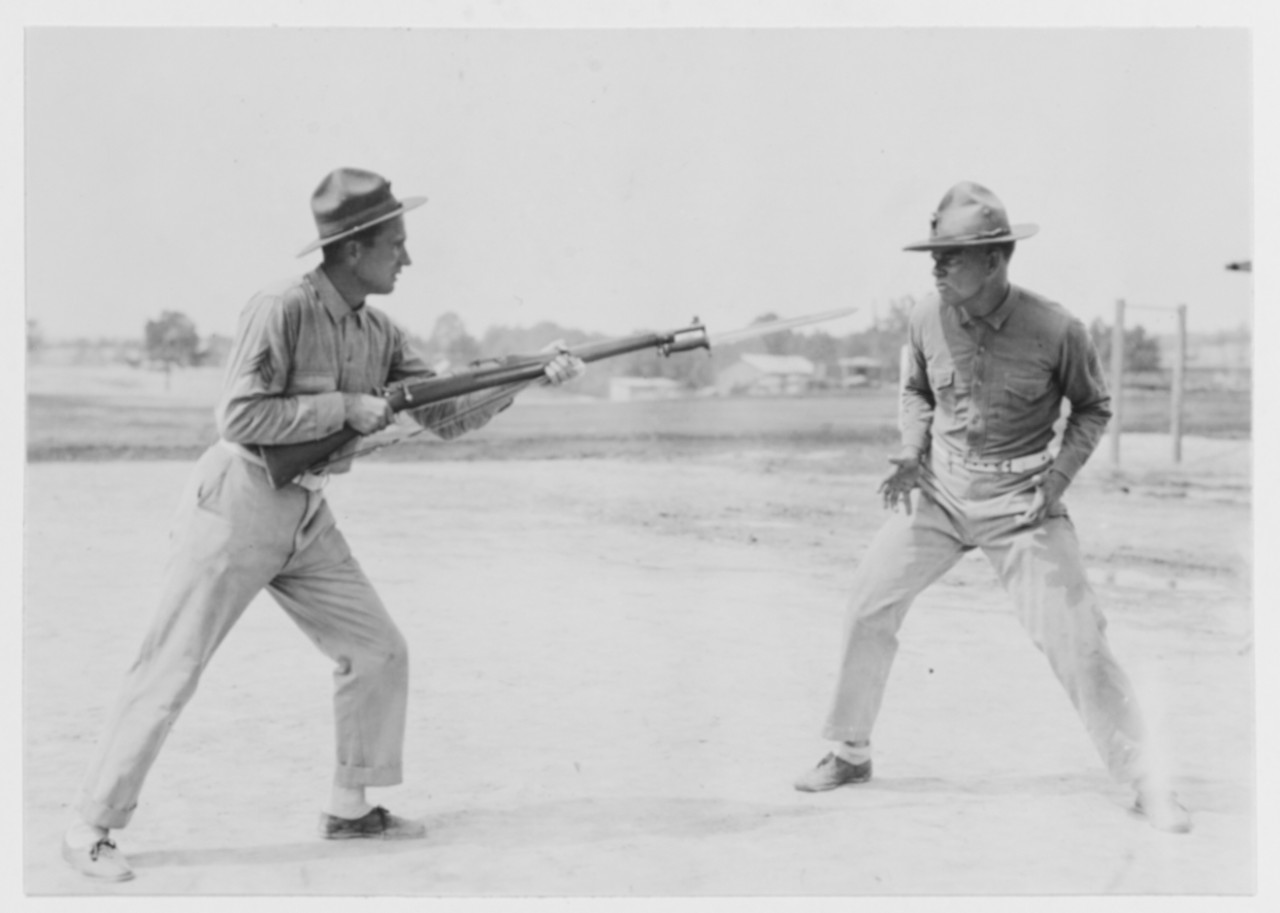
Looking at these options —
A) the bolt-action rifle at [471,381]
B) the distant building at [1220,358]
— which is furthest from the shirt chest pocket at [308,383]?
the distant building at [1220,358]

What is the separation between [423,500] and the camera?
13102 millimetres

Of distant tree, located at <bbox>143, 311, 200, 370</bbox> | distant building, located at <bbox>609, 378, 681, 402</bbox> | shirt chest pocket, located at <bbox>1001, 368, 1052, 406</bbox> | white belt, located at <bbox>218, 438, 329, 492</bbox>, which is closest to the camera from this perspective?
white belt, located at <bbox>218, 438, 329, 492</bbox>

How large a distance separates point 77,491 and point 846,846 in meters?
9.88

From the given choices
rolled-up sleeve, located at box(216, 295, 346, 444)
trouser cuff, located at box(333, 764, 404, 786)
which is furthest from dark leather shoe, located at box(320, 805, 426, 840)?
rolled-up sleeve, located at box(216, 295, 346, 444)

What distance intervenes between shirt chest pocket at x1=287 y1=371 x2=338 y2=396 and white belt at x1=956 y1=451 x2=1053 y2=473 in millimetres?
2257

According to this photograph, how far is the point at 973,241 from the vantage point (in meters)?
5.25

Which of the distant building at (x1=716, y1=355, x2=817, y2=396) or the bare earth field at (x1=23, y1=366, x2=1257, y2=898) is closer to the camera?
the bare earth field at (x1=23, y1=366, x2=1257, y2=898)

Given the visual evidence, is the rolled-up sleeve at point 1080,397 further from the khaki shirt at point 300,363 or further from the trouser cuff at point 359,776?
the trouser cuff at point 359,776

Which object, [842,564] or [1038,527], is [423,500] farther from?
[1038,527]

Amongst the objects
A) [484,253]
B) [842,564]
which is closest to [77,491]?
[484,253]

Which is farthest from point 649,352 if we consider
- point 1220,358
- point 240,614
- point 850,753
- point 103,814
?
point 103,814

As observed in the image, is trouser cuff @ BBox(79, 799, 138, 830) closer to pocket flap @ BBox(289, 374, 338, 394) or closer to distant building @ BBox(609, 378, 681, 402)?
pocket flap @ BBox(289, 374, 338, 394)

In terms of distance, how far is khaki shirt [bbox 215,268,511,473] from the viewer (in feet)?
15.8

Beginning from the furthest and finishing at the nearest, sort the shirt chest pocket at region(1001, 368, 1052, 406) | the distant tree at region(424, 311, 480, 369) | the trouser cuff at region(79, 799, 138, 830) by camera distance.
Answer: the distant tree at region(424, 311, 480, 369), the shirt chest pocket at region(1001, 368, 1052, 406), the trouser cuff at region(79, 799, 138, 830)
